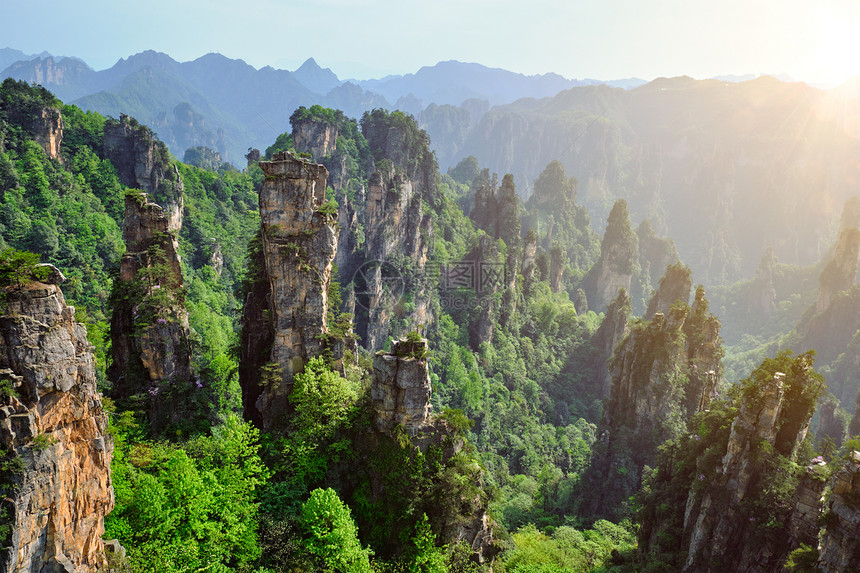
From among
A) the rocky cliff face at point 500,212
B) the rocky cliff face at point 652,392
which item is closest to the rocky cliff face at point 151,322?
the rocky cliff face at point 652,392

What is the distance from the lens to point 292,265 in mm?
21703

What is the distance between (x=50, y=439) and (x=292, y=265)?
1115 cm

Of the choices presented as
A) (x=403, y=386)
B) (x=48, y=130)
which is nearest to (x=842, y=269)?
(x=403, y=386)

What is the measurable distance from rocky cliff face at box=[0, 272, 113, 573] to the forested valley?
6cm

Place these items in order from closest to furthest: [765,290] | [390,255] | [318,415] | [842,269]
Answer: [318,415], [390,255], [842,269], [765,290]

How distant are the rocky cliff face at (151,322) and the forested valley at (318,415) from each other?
0.11 m

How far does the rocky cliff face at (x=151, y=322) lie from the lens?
22.2 metres

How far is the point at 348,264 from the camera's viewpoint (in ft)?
174

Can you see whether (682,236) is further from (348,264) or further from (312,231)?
(312,231)

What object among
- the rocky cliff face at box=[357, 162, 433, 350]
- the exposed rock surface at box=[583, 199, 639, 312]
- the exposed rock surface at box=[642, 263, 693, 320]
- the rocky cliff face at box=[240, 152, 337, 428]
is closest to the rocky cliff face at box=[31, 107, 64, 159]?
the rocky cliff face at box=[357, 162, 433, 350]

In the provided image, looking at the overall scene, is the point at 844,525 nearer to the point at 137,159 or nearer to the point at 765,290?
the point at 137,159

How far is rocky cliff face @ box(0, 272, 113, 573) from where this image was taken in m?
11.7

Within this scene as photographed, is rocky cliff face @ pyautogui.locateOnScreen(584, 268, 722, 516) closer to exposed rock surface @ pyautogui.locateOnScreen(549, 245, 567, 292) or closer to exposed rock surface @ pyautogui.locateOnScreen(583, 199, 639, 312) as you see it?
exposed rock surface @ pyautogui.locateOnScreen(549, 245, 567, 292)

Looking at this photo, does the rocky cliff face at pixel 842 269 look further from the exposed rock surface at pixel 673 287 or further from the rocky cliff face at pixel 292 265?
the rocky cliff face at pixel 292 265
